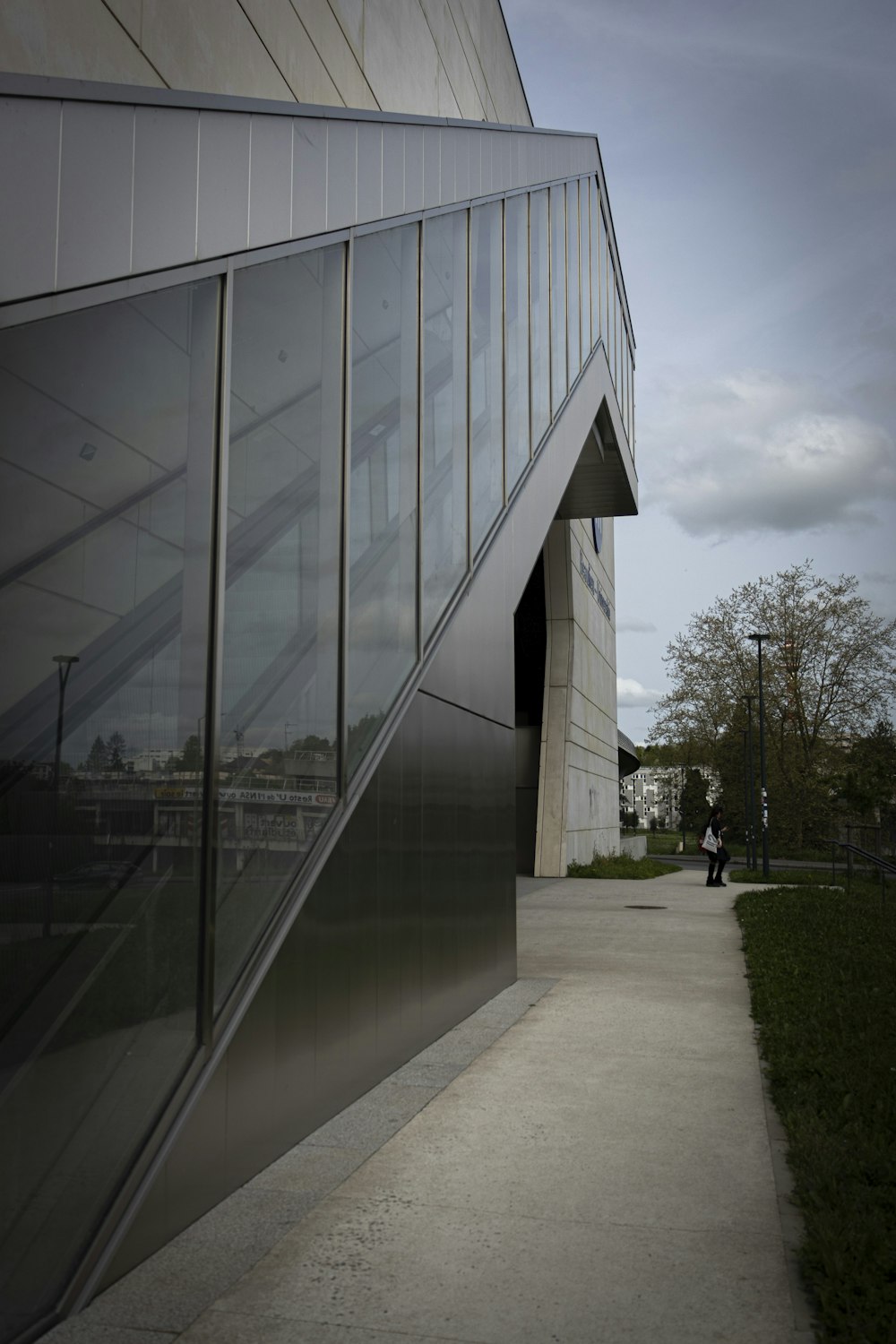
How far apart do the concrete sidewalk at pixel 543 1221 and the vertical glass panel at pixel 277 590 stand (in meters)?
1.28

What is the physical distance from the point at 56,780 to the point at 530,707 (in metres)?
25.1

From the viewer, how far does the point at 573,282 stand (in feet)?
56.5

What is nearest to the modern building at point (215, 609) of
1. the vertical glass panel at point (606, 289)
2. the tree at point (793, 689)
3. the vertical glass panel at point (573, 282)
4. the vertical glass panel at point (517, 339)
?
the vertical glass panel at point (517, 339)

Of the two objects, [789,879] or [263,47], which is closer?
[263,47]

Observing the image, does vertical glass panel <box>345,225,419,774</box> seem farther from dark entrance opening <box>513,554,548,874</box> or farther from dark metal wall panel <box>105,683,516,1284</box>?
dark entrance opening <box>513,554,548,874</box>

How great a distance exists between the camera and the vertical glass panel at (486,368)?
10352 millimetres

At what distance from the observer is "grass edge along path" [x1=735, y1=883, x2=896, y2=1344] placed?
3.80m

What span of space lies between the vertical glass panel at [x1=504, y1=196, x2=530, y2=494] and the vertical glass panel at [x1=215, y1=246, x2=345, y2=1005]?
18.3ft

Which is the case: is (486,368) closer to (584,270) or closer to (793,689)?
(584,270)

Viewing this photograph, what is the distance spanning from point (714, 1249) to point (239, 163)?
5.27 metres

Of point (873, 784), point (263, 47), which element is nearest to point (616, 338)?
point (263, 47)

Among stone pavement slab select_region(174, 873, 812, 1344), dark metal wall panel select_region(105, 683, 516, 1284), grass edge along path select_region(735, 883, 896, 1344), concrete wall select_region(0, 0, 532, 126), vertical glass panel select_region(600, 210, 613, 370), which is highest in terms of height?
vertical glass panel select_region(600, 210, 613, 370)

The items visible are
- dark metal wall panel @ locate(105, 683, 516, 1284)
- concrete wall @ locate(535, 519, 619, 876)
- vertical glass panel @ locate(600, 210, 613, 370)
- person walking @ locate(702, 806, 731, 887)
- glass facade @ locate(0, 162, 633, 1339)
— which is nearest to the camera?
glass facade @ locate(0, 162, 633, 1339)

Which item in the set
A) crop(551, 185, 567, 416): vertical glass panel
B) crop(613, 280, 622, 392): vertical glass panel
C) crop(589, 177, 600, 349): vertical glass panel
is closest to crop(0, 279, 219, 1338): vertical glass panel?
crop(551, 185, 567, 416): vertical glass panel
